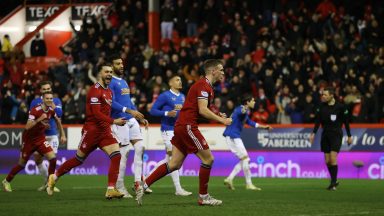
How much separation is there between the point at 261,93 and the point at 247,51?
3.54m

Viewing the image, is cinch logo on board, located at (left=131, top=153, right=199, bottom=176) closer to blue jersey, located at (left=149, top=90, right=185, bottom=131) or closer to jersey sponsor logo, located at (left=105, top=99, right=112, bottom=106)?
blue jersey, located at (left=149, top=90, right=185, bottom=131)

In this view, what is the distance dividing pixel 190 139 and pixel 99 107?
6.62ft

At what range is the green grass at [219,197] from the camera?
13.4 metres

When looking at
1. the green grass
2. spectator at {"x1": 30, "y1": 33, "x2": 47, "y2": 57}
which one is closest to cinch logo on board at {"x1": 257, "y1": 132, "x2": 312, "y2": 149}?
the green grass

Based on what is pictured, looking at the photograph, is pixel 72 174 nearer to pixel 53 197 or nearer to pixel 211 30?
pixel 211 30

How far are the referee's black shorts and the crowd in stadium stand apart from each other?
6.02 m

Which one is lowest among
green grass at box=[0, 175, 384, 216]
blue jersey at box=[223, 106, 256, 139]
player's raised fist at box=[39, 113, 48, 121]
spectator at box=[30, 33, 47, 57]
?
green grass at box=[0, 175, 384, 216]

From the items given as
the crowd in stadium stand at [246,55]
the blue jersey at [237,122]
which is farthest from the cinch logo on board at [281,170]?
the blue jersey at [237,122]

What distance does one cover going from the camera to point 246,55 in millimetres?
29844

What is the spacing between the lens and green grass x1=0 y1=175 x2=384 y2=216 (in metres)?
13.4

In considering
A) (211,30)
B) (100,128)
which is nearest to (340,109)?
(100,128)

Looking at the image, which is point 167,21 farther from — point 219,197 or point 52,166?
point 219,197

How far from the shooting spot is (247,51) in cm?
3086

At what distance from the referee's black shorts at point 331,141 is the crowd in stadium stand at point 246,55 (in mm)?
6018
